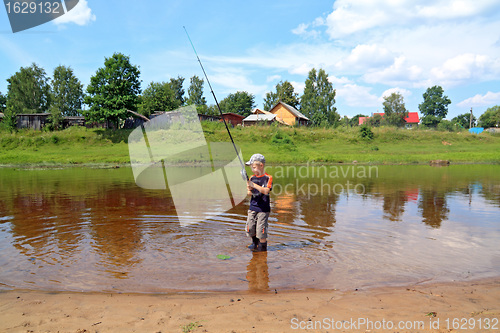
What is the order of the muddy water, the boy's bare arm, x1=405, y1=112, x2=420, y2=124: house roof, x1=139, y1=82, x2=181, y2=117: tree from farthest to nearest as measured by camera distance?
x1=405, y1=112, x2=420, y2=124: house roof, x1=139, y1=82, x2=181, y2=117: tree, the boy's bare arm, the muddy water

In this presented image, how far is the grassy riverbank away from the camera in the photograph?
34.9 m

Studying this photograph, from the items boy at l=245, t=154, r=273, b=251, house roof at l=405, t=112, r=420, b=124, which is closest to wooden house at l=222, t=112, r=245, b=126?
house roof at l=405, t=112, r=420, b=124

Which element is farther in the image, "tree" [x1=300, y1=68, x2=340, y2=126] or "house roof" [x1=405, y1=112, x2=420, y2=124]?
"house roof" [x1=405, y1=112, x2=420, y2=124]

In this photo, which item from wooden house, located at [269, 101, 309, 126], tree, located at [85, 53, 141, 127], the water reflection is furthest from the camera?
wooden house, located at [269, 101, 309, 126]

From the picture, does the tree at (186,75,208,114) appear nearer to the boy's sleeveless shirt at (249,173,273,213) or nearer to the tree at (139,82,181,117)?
the tree at (139,82,181,117)

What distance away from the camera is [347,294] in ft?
16.1

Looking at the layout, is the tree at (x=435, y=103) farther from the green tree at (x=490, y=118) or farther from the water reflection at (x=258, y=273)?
the water reflection at (x=258, y=273)

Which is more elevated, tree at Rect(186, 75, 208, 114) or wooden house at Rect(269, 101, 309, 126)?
tree at Rect(186, 75, 208, 114)

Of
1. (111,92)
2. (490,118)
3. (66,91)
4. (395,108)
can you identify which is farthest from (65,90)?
(490,118)

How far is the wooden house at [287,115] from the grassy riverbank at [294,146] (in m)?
19.8

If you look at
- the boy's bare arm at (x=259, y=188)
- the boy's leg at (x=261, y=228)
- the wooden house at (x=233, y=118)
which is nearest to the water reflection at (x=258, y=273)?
the boy's leg at (x=261, y=228)

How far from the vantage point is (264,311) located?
4.30m

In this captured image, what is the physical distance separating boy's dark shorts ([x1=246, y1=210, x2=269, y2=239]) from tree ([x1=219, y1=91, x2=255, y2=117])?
7419 centimetres

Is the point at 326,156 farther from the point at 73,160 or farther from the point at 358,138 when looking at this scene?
the point at 73,160
